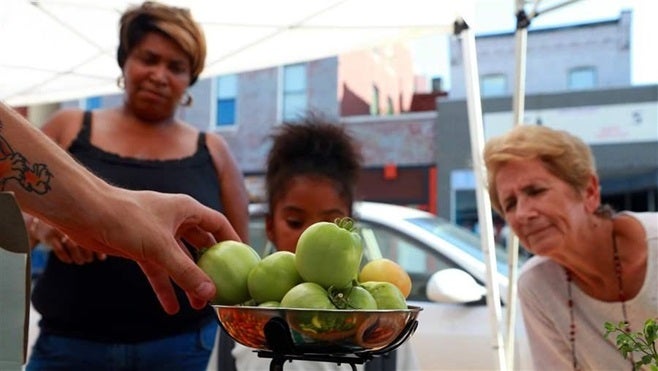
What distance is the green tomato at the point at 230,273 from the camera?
0.90 metres

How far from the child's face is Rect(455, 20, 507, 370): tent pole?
3.41 ft

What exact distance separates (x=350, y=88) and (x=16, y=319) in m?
15.8

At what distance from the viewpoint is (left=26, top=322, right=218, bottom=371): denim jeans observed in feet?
5.91

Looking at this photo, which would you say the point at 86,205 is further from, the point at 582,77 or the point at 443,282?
the point at 582,77

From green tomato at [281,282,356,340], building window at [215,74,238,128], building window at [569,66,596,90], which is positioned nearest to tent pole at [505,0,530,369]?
green tomato at [281,282,356,340]

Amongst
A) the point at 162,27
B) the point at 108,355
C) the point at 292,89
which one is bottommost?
the point at 108,355

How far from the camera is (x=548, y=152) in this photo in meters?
1.95

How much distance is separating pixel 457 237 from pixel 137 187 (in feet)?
8.99

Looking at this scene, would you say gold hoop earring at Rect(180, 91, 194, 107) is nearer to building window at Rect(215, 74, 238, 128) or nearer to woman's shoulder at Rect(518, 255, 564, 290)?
woman's shoulder at Rect(518, 255, 564, 290)

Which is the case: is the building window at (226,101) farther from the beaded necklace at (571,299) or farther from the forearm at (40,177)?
the forearm at (40,177)

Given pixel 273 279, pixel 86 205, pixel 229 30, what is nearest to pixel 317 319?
pixel 273 279

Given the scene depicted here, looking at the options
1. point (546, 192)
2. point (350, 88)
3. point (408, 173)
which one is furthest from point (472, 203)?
point (546, 192)

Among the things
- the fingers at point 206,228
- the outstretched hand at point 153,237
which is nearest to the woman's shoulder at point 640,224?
the fingers at point 206,228

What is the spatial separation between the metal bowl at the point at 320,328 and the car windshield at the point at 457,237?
11.1ft
